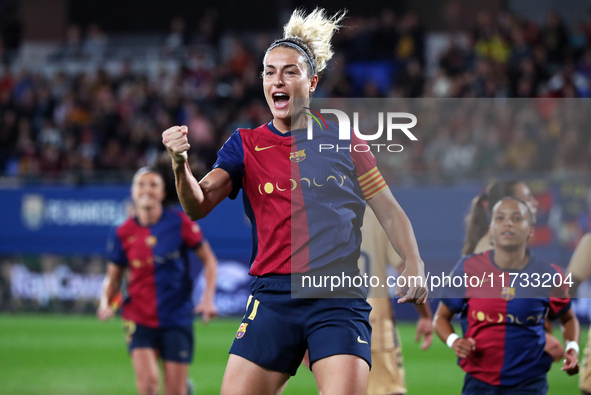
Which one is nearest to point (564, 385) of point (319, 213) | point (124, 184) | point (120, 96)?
point (319, 213)

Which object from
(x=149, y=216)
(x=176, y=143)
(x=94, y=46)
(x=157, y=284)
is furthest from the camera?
(x=94, y=46)

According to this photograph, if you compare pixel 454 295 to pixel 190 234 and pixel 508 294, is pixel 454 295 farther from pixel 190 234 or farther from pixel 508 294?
pixel 190 234

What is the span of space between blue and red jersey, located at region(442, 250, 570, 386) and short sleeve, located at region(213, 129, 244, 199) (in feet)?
5.63

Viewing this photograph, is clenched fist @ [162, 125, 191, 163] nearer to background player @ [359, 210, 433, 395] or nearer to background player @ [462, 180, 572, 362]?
background player @ [462, 180, 572, 362]

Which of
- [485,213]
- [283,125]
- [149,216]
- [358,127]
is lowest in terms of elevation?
[283,125]

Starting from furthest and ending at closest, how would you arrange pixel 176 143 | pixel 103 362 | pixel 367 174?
pixel 103 362, pixel 367 174, pixel 176 143

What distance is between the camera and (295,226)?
13.4 ft

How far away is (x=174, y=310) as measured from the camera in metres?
7.40

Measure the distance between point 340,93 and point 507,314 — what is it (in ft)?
39.9

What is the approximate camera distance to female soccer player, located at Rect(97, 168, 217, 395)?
729 cm

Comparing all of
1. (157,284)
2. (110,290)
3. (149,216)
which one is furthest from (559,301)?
(110,290)

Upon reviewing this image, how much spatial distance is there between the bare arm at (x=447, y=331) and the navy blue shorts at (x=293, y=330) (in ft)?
3.86

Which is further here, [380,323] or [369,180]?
[380,323]

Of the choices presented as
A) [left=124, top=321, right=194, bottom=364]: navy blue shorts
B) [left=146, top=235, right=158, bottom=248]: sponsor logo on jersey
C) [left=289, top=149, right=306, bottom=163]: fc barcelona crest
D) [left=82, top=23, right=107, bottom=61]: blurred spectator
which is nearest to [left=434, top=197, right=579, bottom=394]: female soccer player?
[left=289, top=149, right=306, bottom=163]: fc barcelona crest
